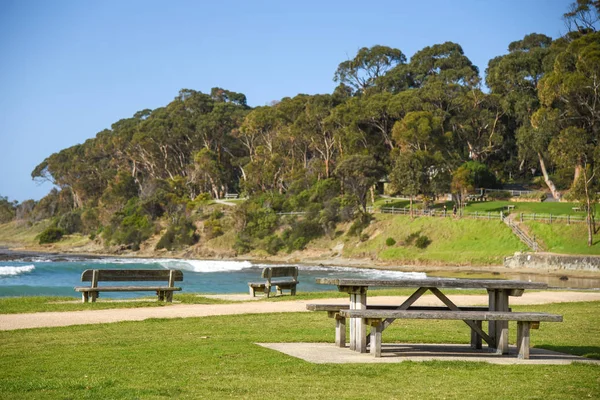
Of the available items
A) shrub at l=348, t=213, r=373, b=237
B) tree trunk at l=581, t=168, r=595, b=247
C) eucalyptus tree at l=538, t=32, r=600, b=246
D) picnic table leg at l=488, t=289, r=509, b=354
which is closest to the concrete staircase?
tree trunk at l=581, t=168, r=595, b=247

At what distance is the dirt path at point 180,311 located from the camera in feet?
55.3

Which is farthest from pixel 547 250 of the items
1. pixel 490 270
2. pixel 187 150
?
pixel 187 150

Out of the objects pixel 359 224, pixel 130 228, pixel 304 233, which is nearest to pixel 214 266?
pixel 359 224

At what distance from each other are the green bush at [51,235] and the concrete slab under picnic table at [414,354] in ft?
328

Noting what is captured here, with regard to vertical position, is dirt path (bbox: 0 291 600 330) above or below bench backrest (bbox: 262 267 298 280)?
below

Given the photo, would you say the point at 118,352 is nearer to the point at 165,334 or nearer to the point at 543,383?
the point at 165,334

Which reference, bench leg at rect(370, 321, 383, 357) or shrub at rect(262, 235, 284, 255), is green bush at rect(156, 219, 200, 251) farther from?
bench leg at rect(370, 321, 383, 357)

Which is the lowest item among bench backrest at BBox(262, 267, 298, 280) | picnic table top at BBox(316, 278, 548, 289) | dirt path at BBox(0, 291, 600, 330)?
dirt path at BBox(0, 291, 600, 330)

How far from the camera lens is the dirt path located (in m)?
16.8

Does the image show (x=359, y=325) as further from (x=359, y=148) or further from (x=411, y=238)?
(x=359, y=148)

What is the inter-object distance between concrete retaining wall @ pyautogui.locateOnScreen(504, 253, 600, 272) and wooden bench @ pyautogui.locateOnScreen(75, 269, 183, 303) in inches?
1431

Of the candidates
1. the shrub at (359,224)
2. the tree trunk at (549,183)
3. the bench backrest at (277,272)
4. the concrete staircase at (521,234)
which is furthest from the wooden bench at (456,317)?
the tree trunk at (549,183)

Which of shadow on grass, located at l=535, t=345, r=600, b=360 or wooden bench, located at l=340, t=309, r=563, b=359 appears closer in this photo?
wooden bench, located at l=340, t=309, r=563, b=359

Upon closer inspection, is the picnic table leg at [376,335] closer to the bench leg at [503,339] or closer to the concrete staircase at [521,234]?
the bench leg at [503,339]
